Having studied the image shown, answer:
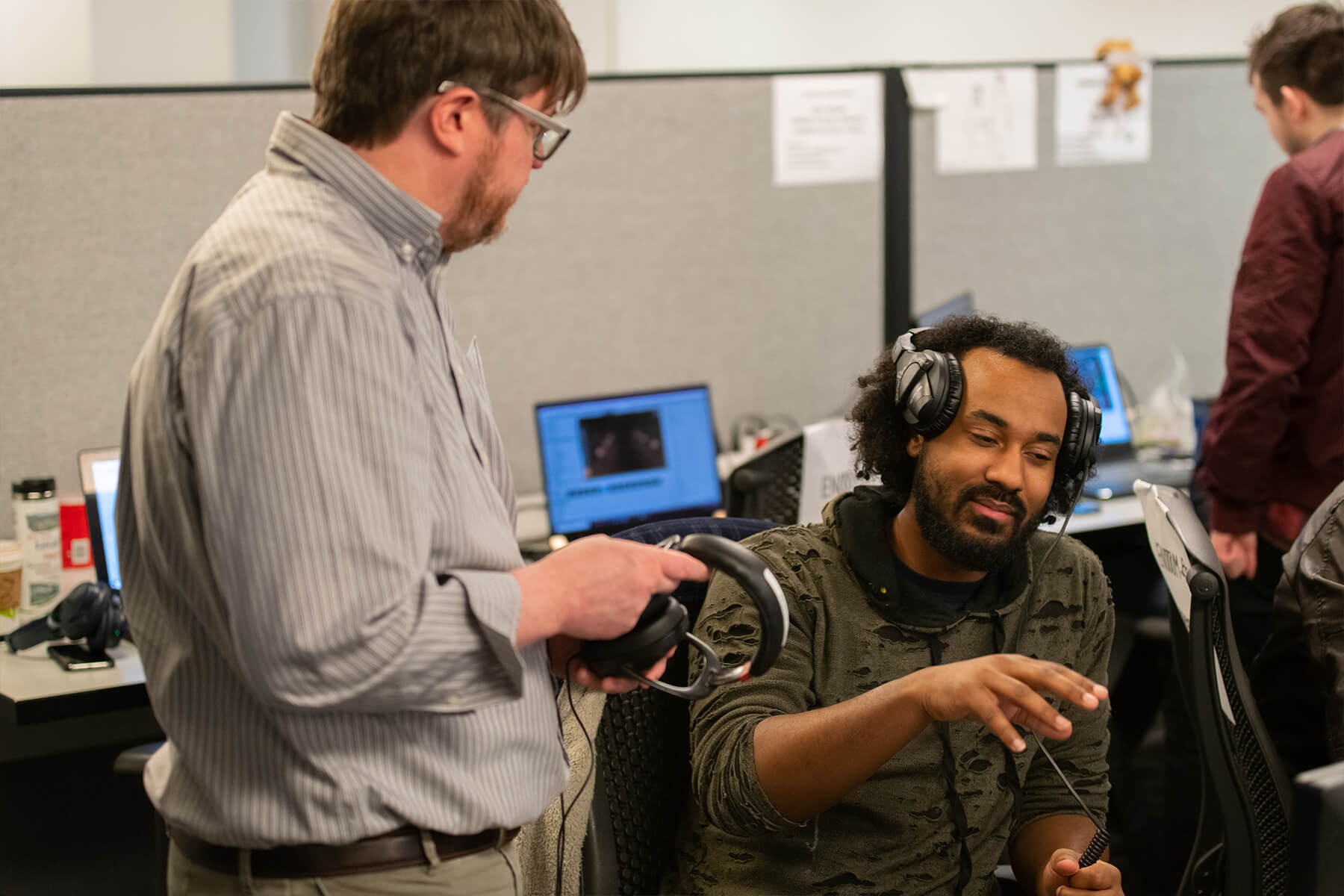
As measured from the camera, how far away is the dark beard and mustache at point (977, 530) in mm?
1291

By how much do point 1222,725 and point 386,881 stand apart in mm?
796

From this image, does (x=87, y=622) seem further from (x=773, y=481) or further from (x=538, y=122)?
(x=538, y=122)

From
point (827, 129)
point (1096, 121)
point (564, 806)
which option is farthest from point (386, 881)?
point (1096, 121)

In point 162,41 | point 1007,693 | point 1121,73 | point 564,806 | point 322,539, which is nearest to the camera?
point 322,539

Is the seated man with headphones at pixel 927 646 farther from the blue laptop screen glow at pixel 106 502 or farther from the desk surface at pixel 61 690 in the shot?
the blue laptop screen glow at pixel 106 502

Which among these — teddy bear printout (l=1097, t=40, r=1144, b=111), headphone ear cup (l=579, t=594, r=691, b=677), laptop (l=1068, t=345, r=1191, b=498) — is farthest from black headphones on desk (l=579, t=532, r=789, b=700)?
teddy bear printout (l=1097, t=40, r=1144, b=111)

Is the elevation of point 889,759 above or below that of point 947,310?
below

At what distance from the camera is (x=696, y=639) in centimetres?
92

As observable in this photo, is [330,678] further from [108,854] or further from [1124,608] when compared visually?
[1124,608]

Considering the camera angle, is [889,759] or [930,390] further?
[930,390]

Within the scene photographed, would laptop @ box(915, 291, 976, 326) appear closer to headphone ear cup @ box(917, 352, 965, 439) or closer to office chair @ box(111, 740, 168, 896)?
headphone ear cup @ box(917, 352, 965, 439)

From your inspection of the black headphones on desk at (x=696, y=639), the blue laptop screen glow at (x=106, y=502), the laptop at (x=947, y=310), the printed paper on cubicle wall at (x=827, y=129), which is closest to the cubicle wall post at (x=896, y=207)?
the printed paper on cubicle wall at (x=827, y=129)

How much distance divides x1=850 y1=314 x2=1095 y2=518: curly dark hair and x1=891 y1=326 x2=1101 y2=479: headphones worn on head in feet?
0.07

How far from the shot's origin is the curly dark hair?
1.37 meters
